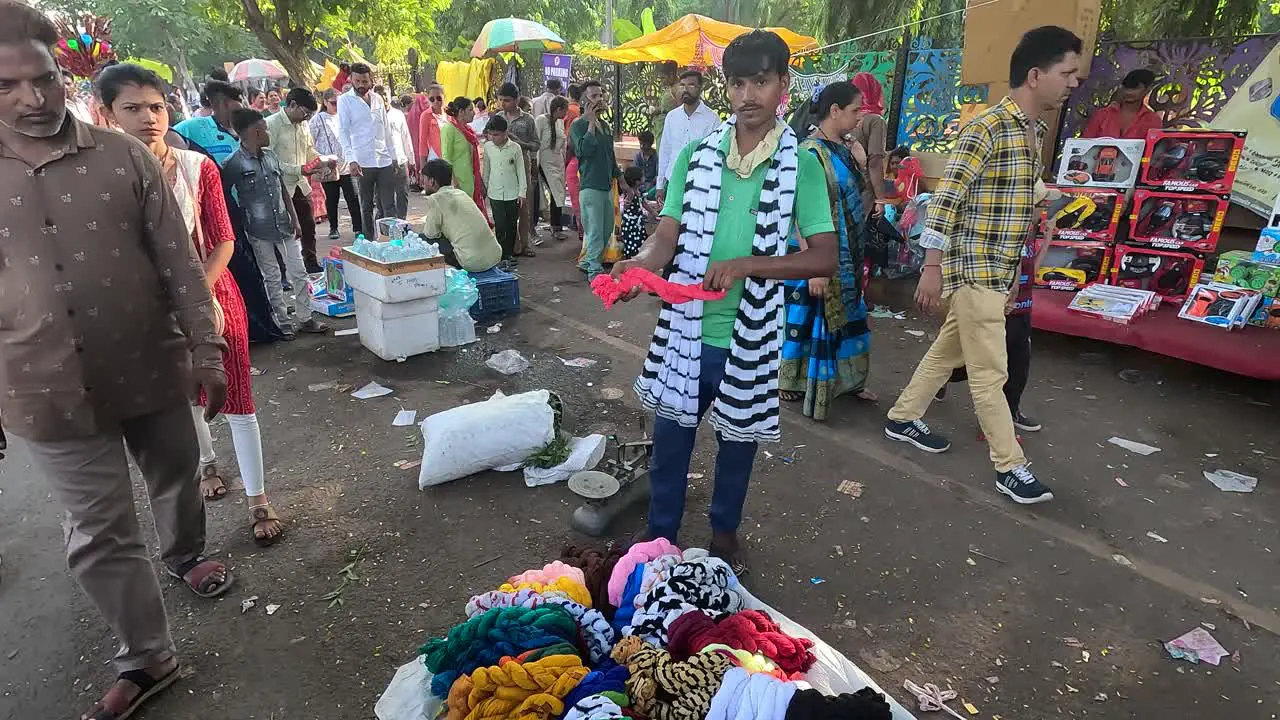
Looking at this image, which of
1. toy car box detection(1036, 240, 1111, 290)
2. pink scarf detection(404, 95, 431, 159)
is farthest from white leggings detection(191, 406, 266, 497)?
pink scarf detection(404, 95, 431, 159)

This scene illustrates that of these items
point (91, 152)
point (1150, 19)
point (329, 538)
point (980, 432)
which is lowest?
point (329, 538)

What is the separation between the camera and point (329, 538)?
331cm

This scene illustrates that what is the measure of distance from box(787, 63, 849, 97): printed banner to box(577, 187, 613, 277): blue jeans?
8.56 feet

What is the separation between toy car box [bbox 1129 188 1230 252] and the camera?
17.8ft

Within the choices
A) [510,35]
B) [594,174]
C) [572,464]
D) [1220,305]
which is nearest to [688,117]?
[594,174]

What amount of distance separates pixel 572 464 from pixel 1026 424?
9.40 feet

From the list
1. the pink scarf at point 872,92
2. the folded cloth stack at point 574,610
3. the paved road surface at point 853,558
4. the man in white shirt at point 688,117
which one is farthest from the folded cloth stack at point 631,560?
the pink scarf at point 872,92

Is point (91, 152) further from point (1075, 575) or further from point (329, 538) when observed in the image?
point (1075, 575)

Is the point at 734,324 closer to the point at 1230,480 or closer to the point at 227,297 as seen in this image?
the point at 227,297

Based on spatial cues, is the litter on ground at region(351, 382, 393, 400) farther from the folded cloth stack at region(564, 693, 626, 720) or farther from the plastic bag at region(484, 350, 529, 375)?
the folded cloth stack at region(564, 693, 626, 720)

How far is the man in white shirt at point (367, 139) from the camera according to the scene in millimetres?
7961

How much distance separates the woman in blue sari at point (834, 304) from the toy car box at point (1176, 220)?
298 centimetres

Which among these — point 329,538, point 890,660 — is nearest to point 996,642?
Result: point 890,660

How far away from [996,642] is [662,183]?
5.94 meters
